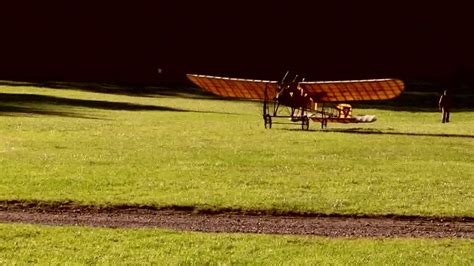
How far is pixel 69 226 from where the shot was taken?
42.6ft

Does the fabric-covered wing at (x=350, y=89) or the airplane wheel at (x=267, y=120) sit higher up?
the fabric-covered wing at (x=350, y=89)

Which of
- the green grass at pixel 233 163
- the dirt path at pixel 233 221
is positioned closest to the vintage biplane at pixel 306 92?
the green grass at pixel 233 163

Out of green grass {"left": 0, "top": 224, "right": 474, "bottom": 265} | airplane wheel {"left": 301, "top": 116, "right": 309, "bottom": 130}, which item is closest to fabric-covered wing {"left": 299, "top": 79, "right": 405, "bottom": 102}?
airplane wheel {"left": 301, "top": 116, "right": 309, "bottom": 130}

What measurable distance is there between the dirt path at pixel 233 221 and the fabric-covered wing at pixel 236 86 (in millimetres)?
15441

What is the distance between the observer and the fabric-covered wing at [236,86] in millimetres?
29859

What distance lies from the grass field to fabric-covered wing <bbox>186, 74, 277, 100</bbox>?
118 cm

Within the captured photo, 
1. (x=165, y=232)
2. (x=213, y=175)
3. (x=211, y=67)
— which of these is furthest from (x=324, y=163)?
(x=211, y=67)

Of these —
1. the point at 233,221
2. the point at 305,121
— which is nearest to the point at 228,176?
the point at 233,221

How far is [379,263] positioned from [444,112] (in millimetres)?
26055

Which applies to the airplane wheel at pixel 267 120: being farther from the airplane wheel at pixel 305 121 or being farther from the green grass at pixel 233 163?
the airplane wheel at pixel 305 121

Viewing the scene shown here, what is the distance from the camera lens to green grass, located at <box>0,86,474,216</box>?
603 inches

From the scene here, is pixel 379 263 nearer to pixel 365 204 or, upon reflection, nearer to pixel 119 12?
pixel 365 204

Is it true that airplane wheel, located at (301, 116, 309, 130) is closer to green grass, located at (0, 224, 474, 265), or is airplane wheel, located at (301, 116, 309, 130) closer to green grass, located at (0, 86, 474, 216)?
green grass, located at (0, 86, 474, 216)

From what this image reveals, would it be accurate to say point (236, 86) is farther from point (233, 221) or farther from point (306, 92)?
point (233, 221)
